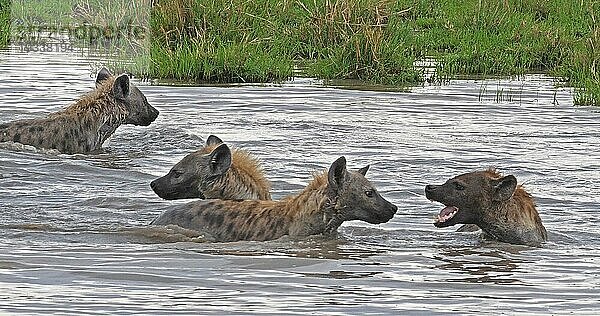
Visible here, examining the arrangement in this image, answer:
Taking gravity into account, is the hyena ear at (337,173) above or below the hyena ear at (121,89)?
below

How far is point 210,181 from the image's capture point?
7938mm

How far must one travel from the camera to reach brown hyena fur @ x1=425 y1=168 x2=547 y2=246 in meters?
7.68

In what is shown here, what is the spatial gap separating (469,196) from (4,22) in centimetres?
1431

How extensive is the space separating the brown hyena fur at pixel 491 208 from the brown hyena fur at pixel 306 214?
0.43 m

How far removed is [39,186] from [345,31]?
7.82m

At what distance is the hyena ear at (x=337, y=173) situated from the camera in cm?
724

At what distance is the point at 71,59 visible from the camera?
18.1 meters

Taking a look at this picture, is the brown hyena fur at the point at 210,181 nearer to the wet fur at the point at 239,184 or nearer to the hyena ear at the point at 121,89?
the wet fur at the point at 239,184

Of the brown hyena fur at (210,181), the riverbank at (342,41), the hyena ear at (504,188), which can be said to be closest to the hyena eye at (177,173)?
the brown hyena fur at (210,181)

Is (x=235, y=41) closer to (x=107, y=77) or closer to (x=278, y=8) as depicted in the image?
(x=278, y=8)

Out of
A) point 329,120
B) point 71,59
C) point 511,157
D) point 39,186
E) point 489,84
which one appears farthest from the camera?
point 71,59

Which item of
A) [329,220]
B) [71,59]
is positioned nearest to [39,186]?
[329,220]

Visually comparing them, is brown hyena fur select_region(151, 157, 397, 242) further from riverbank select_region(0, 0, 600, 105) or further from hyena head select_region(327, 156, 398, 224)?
riverbank select_region(0, 0, 600, 105)

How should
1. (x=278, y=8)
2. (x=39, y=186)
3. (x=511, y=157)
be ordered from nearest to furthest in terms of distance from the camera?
(x=39, y=186) < (x=511, y=157) < (x=278, y=8)
